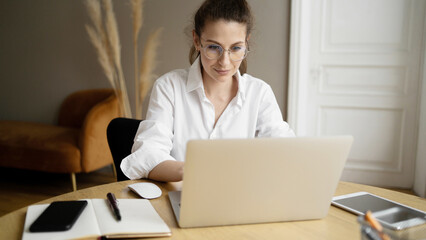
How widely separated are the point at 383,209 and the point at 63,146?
2.30m

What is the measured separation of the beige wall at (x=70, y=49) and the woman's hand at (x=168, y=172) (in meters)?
1.88

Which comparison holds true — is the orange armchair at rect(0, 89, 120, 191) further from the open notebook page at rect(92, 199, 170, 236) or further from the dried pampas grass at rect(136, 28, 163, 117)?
the open notebook page at rect(92, 199, 170, 236)

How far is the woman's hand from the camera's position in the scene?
101 centimetres

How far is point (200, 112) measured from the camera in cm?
138

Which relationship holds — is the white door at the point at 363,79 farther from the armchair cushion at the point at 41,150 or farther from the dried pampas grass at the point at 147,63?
the armchair cushion at the point at 41,150

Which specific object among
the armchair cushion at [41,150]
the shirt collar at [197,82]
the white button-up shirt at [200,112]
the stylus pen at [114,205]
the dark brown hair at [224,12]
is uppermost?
the dark brown hair at [224,12]

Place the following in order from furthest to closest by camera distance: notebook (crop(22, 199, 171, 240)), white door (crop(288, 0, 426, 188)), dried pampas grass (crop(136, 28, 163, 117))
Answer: dried pampas grass (crop(136, 28, 163, 117)) < white door (crop(288, 0, 426, 188)) < notebook (crop(22, 199, 171, 240))

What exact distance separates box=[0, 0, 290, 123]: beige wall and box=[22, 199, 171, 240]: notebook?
214cm

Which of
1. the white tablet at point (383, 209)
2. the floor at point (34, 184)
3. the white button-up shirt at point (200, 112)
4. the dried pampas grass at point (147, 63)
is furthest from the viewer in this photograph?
the dried pampas grass at point (147, 63)

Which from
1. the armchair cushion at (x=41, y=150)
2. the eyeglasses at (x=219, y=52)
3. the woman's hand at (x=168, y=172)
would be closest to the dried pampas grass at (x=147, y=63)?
the armchair cushion at (x=41, y=150)

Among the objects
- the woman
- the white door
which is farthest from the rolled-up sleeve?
the white door

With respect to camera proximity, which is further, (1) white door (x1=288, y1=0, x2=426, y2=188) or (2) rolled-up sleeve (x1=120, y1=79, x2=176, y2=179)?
(1) white door (x1=288, y1=0, x2=426, y2=188)

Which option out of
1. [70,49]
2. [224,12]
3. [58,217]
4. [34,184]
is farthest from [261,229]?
[70,49]

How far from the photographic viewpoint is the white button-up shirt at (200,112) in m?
1.35
